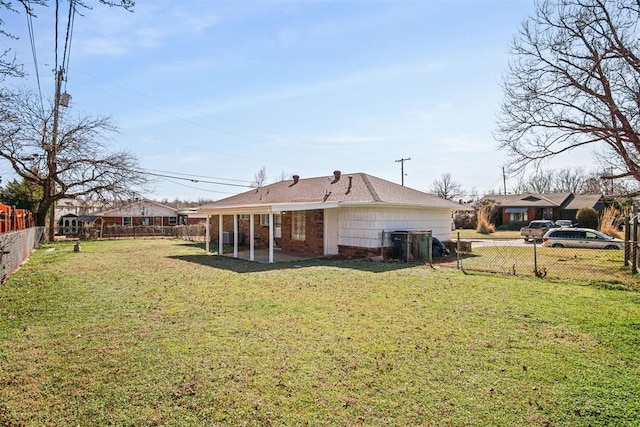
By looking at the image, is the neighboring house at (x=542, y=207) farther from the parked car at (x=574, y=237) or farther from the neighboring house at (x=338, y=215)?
the neighboring house at (x=338, y=215)

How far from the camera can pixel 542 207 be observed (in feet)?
141

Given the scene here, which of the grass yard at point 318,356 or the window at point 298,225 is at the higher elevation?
the window at point 298,225

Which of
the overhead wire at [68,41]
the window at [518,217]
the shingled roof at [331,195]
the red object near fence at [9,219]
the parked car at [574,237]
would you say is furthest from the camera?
the window at [518,217]

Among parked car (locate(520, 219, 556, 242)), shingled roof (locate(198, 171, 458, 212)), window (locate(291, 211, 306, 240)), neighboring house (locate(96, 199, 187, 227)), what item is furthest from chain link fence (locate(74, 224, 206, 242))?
parked car (locate(520, 219, 556, 242))

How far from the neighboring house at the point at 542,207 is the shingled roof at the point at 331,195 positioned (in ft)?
92.3

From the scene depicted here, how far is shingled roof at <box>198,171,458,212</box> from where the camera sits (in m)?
15.4

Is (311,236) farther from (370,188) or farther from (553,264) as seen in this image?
(553,264)

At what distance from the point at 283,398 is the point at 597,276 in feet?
38.3

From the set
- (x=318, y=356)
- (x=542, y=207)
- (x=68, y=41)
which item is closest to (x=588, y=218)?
(x=542, y=207)

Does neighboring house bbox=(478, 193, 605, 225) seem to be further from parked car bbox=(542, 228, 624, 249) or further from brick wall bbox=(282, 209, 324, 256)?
brick wall bbox=(282, 209, 324, 256)

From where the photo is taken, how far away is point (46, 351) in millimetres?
5055

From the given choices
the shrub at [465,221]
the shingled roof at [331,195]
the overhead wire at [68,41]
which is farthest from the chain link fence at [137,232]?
the shrub at [465,221]

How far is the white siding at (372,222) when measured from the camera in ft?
51.1

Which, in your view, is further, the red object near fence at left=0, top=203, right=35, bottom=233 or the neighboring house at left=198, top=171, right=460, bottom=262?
the neighboring house at left=198, top=171, right=460, bottom=262
